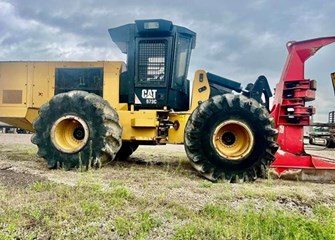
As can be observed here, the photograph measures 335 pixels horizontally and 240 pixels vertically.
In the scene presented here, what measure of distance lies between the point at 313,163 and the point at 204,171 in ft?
6.58

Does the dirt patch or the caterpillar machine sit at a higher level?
the caterpillar machine

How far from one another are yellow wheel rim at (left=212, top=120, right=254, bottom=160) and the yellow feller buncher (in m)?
0.02

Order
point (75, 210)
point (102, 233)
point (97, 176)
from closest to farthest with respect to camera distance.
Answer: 1. point (102, 233)
2. point (75, 210)
3. point (97, 176)

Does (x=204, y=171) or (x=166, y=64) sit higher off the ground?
(x=166, y=64)

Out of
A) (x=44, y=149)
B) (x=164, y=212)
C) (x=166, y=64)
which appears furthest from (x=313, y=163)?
(x=44, y=149)

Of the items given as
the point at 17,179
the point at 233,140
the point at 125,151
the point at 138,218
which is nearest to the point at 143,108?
the point at 125,151

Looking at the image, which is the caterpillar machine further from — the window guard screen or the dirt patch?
the dirt patch

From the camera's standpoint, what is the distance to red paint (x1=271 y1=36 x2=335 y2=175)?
708cm

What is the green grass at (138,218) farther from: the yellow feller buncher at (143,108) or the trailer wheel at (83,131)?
the trailer wheel at (83,131)

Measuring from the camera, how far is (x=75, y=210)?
13.2 feet

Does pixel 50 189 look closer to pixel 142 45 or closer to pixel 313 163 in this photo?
pixel 142 45

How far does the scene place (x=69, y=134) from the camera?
7.22 meters

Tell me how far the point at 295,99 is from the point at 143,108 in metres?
2.87

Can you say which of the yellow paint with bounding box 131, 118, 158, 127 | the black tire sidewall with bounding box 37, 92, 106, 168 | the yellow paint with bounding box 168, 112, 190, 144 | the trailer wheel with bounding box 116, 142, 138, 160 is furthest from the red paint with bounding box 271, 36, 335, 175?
the trailer wheel with bounding box 116, 142, 138, 160
